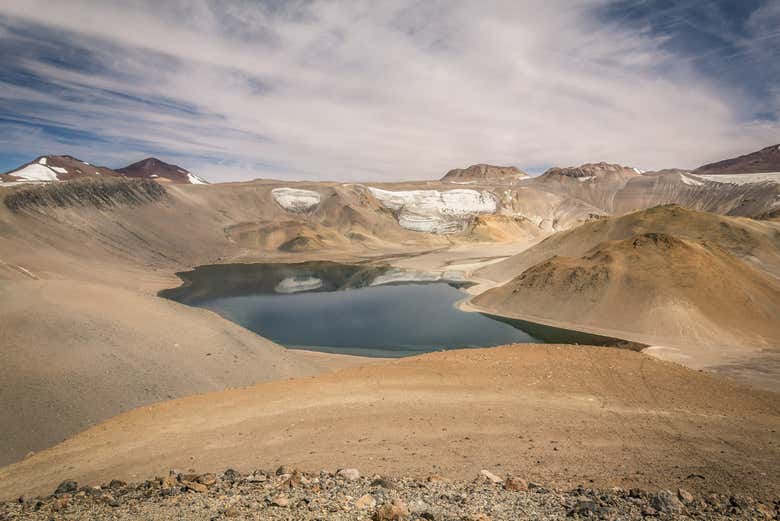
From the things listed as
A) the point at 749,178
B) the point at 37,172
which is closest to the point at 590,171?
the point at 749,178

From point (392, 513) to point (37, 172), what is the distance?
19028 cm

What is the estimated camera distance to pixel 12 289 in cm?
1662

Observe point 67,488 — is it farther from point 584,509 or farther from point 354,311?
point 354,311

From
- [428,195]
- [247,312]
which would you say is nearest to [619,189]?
[428,195]

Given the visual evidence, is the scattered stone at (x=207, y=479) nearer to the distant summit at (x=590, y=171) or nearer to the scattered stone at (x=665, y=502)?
the scattered stone at (x=665, y=502)

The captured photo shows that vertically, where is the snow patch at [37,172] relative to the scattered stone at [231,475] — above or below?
above

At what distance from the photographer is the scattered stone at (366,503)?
6.49 metres

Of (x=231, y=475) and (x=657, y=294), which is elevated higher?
(x=657, y=294)

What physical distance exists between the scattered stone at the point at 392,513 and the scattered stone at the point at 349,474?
1633mm

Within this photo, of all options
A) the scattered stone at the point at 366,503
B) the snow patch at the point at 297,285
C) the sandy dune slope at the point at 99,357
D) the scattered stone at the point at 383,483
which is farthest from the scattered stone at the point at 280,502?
the snow patch at the point at 297,285

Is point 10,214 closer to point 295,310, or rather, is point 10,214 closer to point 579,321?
point 295,310

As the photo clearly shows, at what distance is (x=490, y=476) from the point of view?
27.2 ft

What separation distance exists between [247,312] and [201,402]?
84.3 ft

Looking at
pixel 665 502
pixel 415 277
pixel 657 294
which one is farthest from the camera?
pixel 415 277
